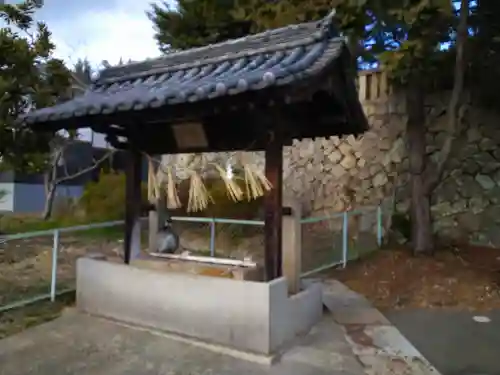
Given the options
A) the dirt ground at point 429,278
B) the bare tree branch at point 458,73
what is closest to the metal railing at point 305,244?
the dirt ground at point 429,278

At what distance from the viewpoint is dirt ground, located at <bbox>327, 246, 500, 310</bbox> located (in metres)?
5.69

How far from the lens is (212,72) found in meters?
4.30

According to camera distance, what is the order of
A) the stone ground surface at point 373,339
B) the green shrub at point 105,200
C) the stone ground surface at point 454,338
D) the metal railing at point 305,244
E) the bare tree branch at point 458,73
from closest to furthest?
the stone ground surface at point 373,339 < the stone ground surface at point 454,338 < the metal railing at point 305,244 < the bare tree branch at point 458,73 < the green shrub at point 105,200

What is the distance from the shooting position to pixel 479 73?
25.5ft

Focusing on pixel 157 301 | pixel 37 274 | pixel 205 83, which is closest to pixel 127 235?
pixel 157 301

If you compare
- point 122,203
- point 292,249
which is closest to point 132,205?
point 292,249

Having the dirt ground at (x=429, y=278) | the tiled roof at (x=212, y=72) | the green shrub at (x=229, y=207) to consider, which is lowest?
the dirt ground at (x=429, y=278)

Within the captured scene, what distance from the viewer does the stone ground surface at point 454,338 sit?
Answer: 377 centimetres

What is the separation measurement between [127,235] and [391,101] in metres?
6.80

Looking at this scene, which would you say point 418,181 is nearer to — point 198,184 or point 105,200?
point 198,184

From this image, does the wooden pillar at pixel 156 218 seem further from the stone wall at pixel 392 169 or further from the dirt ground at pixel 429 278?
the dirt ground at pixel 429 278

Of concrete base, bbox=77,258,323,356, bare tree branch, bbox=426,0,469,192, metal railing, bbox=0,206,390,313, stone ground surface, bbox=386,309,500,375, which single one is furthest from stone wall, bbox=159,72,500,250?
concrete base, bbox=77,258,323,356

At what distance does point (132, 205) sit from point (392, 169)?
6.32m

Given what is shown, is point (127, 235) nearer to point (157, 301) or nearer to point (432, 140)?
point (157, 301)
